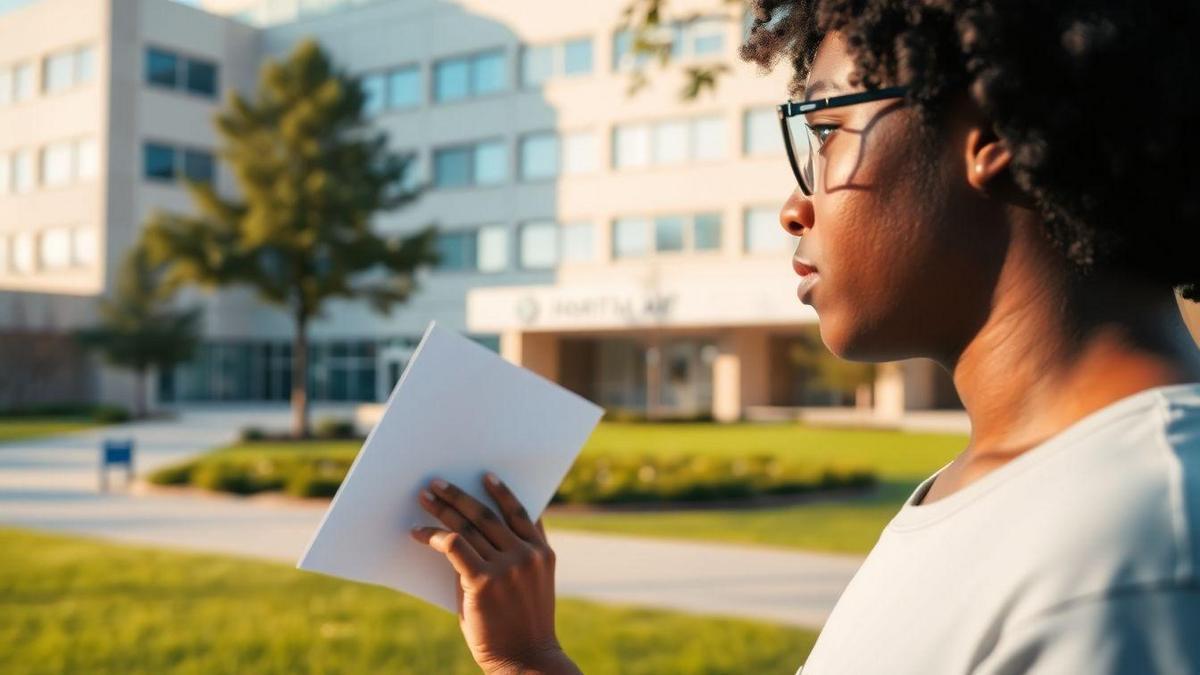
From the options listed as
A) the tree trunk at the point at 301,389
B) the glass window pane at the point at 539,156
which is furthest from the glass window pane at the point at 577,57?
the tree trunk at the point at 301,389

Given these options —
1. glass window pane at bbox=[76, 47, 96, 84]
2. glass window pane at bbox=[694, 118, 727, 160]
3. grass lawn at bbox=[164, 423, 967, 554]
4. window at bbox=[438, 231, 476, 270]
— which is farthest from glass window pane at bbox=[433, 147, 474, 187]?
grass lawn at bbox=[164, 423, 967, 554]

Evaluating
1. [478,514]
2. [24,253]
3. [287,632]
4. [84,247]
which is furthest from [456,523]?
[24,253]

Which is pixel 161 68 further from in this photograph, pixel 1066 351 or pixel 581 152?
pixel 1066 351

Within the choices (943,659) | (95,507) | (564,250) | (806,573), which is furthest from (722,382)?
(943,659)

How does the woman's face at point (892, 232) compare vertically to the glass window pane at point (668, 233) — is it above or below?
below

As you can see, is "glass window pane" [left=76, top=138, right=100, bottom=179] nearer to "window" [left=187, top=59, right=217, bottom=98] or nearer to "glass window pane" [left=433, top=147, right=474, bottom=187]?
"window" [left=187, top=59, right=217, bottom=98]

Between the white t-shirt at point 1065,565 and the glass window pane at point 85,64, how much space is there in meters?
48.6

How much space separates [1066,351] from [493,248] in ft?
A: 140

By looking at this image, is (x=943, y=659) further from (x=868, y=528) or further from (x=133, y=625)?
(x=868, y=528)

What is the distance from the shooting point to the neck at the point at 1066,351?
1.13 m

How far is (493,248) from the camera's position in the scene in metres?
43.6

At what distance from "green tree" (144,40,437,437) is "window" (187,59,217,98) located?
2049cm

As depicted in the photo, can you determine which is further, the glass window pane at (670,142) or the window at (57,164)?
the window at (57,164)

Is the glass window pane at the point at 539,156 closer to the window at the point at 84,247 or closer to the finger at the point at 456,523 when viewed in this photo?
the window at the point at 84,247
